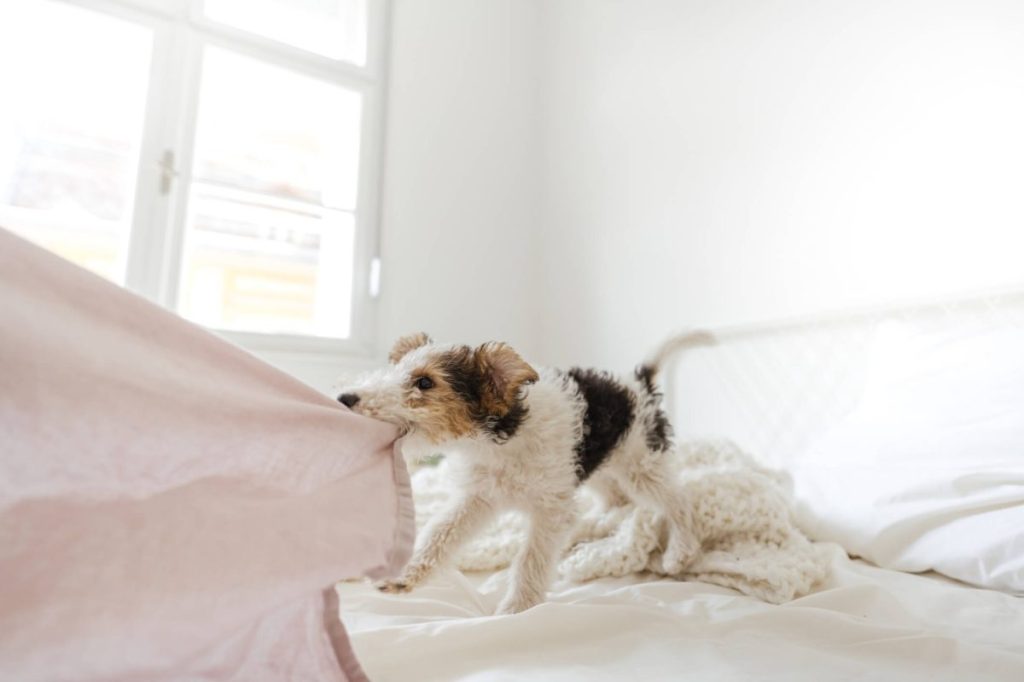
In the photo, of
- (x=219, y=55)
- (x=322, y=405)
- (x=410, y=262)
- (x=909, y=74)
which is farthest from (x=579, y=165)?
(x=322, y=405)

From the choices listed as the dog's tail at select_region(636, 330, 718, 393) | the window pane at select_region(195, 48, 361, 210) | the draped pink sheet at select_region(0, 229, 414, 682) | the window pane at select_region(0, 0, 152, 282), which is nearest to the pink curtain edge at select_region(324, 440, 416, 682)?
the draped pink sheet at select_region(0, 229, 414, 682)

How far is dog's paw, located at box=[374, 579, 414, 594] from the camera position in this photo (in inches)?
32.7

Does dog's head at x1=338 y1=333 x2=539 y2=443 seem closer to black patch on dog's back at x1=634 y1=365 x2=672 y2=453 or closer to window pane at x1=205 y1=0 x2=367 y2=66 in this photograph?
black patch on dog's back at x1=634 y1=365 x2=672 y2=453

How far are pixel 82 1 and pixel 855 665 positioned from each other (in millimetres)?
2649

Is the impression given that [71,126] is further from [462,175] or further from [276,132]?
[462,175]

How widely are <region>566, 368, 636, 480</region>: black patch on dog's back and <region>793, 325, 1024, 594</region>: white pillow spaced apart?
468 millimetres

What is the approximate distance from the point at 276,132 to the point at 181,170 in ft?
1.40

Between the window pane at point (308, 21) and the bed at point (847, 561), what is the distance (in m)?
1.98

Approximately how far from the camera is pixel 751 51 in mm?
1871

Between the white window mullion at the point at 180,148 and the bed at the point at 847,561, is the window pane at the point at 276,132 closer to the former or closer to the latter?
the white window mullion at the point at 180,148

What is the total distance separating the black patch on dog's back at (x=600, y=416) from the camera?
1.04 meters

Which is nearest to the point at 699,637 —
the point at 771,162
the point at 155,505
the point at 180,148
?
the point at 155,505

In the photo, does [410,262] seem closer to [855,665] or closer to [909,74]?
[909,74]

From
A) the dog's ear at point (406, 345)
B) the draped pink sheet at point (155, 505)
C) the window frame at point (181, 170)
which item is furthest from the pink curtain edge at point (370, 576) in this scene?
the window frame at point (181, 170)
